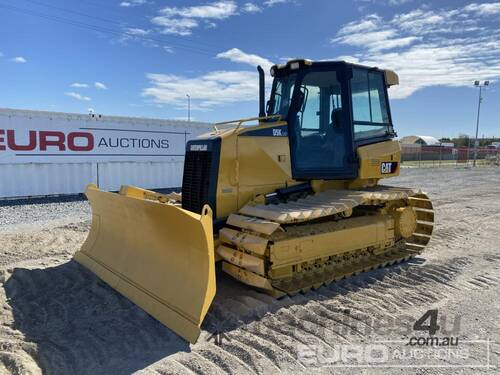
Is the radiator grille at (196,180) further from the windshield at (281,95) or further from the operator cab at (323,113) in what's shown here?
the windshield at (281,95)

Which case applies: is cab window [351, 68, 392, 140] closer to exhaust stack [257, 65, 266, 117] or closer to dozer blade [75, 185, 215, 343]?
exhaust stack [257, 65, 266, 117]

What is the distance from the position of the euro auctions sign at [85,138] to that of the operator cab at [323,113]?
10231 mm

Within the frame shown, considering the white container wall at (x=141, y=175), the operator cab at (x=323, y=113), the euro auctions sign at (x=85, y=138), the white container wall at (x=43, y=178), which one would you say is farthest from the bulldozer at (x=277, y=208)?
the white container wall at (x=141, y=175)

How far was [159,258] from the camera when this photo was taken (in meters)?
4.72

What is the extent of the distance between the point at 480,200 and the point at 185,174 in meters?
11.5

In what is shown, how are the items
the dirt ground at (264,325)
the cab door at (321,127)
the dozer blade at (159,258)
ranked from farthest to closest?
the cab door at (321,127) → the dozer blade at (159,258) → the dirt ground at (264,325)

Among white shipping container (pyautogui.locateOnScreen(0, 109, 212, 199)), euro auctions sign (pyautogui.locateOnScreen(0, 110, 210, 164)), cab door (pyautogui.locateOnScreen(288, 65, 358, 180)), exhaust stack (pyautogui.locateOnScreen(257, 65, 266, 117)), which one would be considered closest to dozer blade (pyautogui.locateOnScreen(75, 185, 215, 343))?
cab door (pyautogui.locateOnScreen(288, 65, 358, 180))

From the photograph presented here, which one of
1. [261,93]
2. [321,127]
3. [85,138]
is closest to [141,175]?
[85,138]

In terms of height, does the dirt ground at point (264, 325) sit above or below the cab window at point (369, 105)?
below

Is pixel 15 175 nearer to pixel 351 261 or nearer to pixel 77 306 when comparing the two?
pixel 77 306

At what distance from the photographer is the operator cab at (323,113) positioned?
5.61 m

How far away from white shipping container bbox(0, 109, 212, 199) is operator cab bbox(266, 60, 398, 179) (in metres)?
10.2

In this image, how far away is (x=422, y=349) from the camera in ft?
12.0

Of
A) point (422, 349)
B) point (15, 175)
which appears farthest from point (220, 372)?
point (15, 175)
